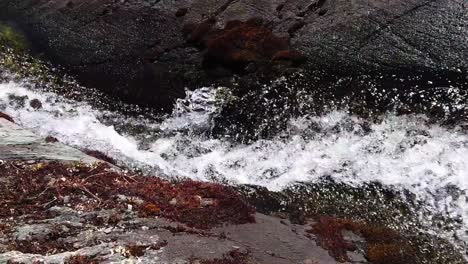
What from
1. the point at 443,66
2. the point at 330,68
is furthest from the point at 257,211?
the point at 443,66

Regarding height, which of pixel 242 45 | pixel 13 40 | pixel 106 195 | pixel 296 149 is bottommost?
pixel 296 149

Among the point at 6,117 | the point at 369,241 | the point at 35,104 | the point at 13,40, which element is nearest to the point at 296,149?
the point at 369,241

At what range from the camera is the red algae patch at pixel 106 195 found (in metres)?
13.7

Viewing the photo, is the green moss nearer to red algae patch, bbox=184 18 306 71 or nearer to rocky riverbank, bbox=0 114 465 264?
red algae patch, bbox=184 18 306 71

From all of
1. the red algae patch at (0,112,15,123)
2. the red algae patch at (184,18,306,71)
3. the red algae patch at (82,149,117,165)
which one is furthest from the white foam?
the red algae patch at (184,18,306,71)

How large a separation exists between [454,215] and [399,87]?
6226 mm

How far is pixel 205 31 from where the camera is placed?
24922 mm

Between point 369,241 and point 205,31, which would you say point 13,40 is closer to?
point 205,31

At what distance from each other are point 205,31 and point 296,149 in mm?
9226

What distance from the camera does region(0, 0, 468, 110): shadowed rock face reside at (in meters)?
20.6

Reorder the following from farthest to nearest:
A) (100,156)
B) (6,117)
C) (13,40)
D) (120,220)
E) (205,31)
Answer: (13,40)
(205,31)
(6,117)
(100,156)
(120,220)

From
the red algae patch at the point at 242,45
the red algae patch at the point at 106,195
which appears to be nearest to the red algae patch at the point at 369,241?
the red algae patch at the point at 106,195

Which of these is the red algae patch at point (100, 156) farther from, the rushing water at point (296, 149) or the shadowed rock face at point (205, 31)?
the shadowed rock face at point (205, 31)

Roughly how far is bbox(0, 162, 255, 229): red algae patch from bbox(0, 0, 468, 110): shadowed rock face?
8365 millimetres
